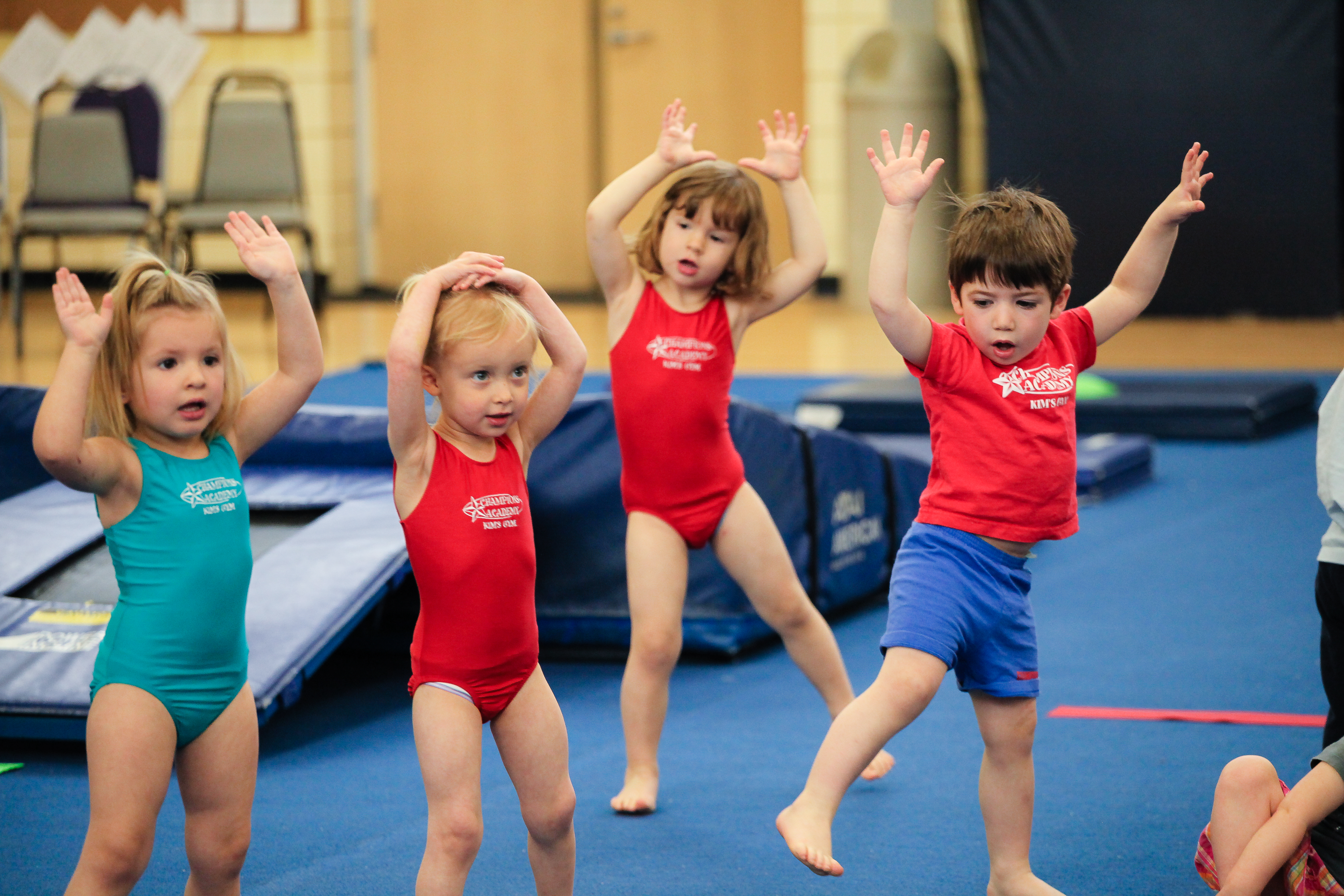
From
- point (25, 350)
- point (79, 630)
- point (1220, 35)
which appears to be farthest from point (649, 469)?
point (1220, 35)

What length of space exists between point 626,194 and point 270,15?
890cm

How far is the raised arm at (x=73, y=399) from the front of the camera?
1.75 meters

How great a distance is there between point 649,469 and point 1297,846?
1285 millimetres

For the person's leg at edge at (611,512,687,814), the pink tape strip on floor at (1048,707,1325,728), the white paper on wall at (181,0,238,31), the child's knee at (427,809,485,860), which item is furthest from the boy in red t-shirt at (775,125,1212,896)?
the white paper on wall at (181,0,238,31)

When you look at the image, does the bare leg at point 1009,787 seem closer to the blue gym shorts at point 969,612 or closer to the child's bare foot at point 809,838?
the blue gym shorts at point 969,612

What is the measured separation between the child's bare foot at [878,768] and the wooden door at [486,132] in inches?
322

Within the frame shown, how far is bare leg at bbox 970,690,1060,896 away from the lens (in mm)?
2076

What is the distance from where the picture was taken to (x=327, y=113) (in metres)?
10.8

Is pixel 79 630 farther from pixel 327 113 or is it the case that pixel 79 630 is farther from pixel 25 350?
pixel 327 113

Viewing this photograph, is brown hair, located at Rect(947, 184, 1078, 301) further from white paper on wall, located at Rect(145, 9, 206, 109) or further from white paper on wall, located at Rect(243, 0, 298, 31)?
white paper on wall, located at Rect(145, 9, 206, 109)

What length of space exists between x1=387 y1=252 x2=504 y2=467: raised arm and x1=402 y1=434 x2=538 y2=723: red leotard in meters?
0.06

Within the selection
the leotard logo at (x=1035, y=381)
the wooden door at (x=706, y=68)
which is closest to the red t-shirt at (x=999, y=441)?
the leotard logo at (x=1035, y=381)

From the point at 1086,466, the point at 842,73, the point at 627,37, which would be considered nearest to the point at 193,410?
the point at 1086,466

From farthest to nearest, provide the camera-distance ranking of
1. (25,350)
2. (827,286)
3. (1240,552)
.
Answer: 1. (827,286)
2. (25,350)
3. (1240,552)
